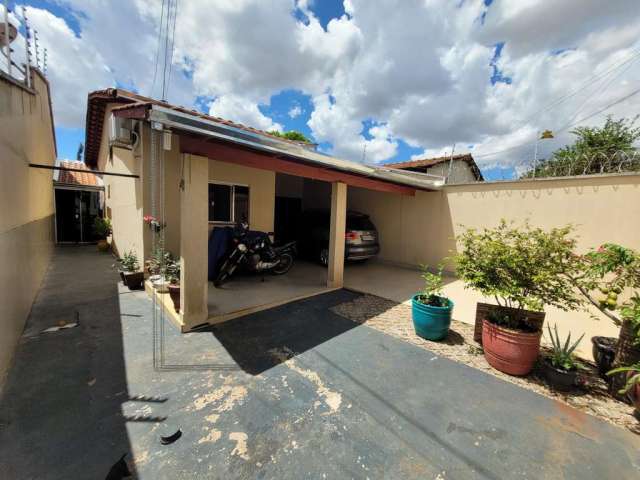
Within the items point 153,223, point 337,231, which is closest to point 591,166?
point 337,231

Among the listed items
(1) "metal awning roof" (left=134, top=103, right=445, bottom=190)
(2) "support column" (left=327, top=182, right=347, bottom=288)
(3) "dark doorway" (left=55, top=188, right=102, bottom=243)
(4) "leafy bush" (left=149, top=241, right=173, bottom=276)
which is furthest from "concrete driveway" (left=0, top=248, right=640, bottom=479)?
(3) "dark doorway" (left=55, top=188, right=102, bottom=243)

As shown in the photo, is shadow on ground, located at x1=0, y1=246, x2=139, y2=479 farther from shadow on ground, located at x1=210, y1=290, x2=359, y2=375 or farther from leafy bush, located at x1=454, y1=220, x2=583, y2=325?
leafy bush, located at x1=454, y1=220, x2=583, y2=325

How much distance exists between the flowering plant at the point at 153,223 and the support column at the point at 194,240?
195 centimetres

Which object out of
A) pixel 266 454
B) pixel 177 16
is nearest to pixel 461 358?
pixel 266 454

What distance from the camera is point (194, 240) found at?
3.51 metres

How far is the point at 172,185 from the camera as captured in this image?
213 inches

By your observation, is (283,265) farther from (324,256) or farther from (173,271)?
(173,271)

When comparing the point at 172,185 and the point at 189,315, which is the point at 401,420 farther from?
the point at 172,185

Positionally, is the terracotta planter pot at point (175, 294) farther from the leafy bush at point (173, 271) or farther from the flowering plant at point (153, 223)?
the flowering plant at point (153, 223)

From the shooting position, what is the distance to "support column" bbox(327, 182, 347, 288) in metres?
5.37

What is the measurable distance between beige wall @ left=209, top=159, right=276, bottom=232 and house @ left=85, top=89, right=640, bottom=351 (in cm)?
2

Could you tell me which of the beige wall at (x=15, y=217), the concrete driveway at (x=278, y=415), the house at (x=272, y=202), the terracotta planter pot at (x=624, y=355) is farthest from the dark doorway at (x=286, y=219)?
the terracotta planter pot at (x=624, y=355)

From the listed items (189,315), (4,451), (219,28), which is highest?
(219,28)

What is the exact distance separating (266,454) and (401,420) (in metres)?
1.10
